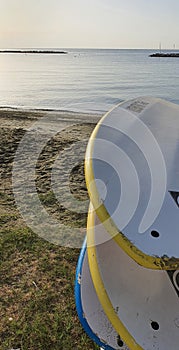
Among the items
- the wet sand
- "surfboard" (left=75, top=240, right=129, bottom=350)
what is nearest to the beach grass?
the wet sand

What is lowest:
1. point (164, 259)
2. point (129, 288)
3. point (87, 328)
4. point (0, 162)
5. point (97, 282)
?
point (0, 162)

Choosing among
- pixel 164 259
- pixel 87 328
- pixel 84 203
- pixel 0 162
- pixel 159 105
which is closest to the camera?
pixel 164 259

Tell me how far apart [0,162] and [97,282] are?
14.5 feet

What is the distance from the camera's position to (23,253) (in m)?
3.65

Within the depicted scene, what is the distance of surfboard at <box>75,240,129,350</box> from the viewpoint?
222cm

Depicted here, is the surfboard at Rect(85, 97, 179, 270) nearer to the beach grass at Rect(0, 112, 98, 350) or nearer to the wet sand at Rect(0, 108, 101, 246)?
the beach grass at Rect(0, 112, 98, 350)

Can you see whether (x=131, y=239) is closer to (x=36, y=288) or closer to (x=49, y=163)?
(x=36, y=288)

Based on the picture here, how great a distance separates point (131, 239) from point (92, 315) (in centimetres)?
87

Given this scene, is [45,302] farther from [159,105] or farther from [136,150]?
[159,105]

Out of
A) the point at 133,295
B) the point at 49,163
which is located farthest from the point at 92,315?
the point at 49,163

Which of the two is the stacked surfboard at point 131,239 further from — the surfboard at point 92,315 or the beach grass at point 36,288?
the beach grass at point 36,288

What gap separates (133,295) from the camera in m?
2.33

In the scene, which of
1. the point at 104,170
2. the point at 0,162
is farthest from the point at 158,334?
the point at 0,162

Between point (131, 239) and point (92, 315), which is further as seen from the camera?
point (92, 315)
